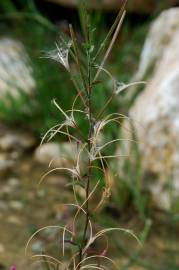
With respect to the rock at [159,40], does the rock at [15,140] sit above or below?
below

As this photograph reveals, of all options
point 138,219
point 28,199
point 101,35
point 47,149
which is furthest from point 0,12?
point 138,219

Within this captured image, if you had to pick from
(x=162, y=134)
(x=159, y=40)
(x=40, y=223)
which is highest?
(x=159, y=40)

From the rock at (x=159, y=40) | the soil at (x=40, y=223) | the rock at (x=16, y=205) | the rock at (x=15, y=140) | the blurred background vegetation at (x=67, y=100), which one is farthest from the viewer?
the rock at (x=15, y=140)

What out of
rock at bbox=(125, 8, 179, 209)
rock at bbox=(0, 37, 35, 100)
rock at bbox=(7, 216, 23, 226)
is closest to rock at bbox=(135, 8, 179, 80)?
rock at bbox=(125, 8, 179, 209)

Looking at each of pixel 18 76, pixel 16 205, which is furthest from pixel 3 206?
pixel 18 76

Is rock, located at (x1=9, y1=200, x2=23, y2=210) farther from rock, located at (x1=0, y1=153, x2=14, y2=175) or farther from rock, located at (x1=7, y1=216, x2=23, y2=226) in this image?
rock, located at (x1=0, y1=153, x2=14, y2=175)

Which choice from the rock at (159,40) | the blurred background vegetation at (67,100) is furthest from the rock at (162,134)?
the rock at (159,40)

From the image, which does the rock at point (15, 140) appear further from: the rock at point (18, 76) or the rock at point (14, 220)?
the rock at point (14, 220)

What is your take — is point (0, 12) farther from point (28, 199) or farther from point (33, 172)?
point (28, 199)

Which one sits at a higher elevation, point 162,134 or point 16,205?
point 162,134

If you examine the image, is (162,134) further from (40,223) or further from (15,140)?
(15,140)

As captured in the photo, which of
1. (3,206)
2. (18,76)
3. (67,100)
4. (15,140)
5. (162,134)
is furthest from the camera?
(18,76)

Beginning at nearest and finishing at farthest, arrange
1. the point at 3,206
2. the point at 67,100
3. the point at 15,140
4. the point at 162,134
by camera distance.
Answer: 1. the point at 162,134
2. the point at 3,206
3. the point at 67,100
4. the point at 15,140

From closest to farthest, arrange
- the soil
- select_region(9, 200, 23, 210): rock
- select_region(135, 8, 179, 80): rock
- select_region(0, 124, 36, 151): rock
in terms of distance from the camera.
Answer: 1. the soil
2. select_region(9, 200, 23, 210): rock
3. select_region(135, 8, 179, 80): rock
4. select_region(0, 124, 36, 151): rock
